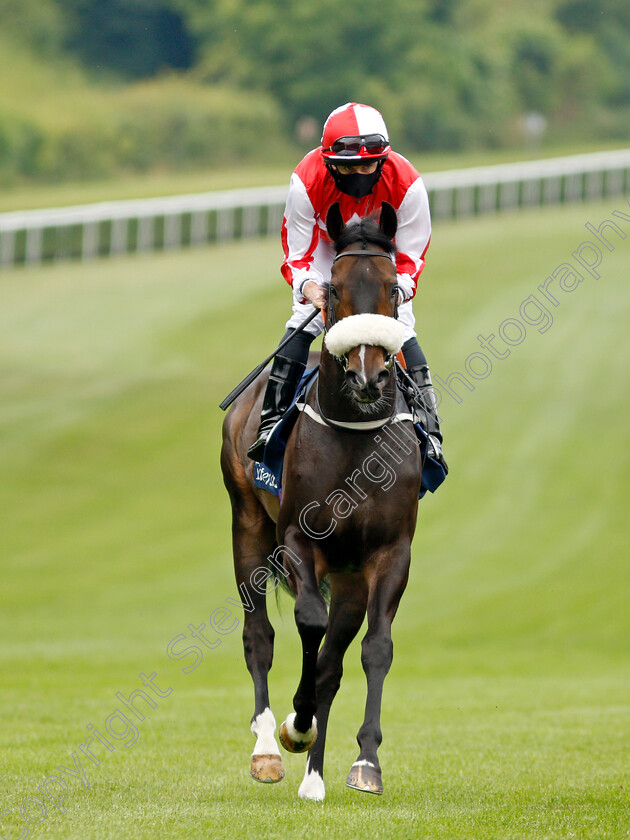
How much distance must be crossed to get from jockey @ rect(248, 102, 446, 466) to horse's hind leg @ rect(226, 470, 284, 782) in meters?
1.08

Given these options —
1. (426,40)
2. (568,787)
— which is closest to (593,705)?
(568,787)

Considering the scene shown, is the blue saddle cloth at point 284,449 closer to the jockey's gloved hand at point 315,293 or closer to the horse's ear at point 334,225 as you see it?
the jockey's gloved hand at point 315,293

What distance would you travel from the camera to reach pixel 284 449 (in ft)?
21.6

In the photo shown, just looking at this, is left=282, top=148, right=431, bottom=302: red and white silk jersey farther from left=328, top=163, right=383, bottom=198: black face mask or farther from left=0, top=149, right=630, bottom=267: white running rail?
left=0, top=149, right=630, bottom=267: white running rail

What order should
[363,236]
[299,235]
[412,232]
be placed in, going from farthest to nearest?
1. [299,235]
2. [412,232]
3. [363,236]

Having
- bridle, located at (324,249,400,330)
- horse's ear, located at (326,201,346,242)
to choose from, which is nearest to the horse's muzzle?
bridle, located at (324,249,400,330)

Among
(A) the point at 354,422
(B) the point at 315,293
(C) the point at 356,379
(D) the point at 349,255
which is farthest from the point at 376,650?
(D) the point at 349,255

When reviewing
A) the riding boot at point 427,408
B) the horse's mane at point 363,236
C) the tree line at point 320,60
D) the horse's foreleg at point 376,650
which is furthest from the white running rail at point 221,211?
the horse's foreleg at point 376,650

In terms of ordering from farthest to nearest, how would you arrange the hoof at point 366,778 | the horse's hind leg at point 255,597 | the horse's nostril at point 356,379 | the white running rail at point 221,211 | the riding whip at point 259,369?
the white running rail at point 221,211 < the horse's hind leg at point 255,597 < the riding whip at point 259,369 < the hoof at point 366,778 < the horse's nostril at point 356,379

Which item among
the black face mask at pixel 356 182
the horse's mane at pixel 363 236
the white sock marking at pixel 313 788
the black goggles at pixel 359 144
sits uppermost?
the black goggles at pixel 359 144

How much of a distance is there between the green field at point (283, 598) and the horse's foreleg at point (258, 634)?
205 mm

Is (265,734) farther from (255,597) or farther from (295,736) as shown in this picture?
(255,597)

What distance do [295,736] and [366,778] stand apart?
63 centimetres

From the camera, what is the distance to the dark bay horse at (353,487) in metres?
5.67
